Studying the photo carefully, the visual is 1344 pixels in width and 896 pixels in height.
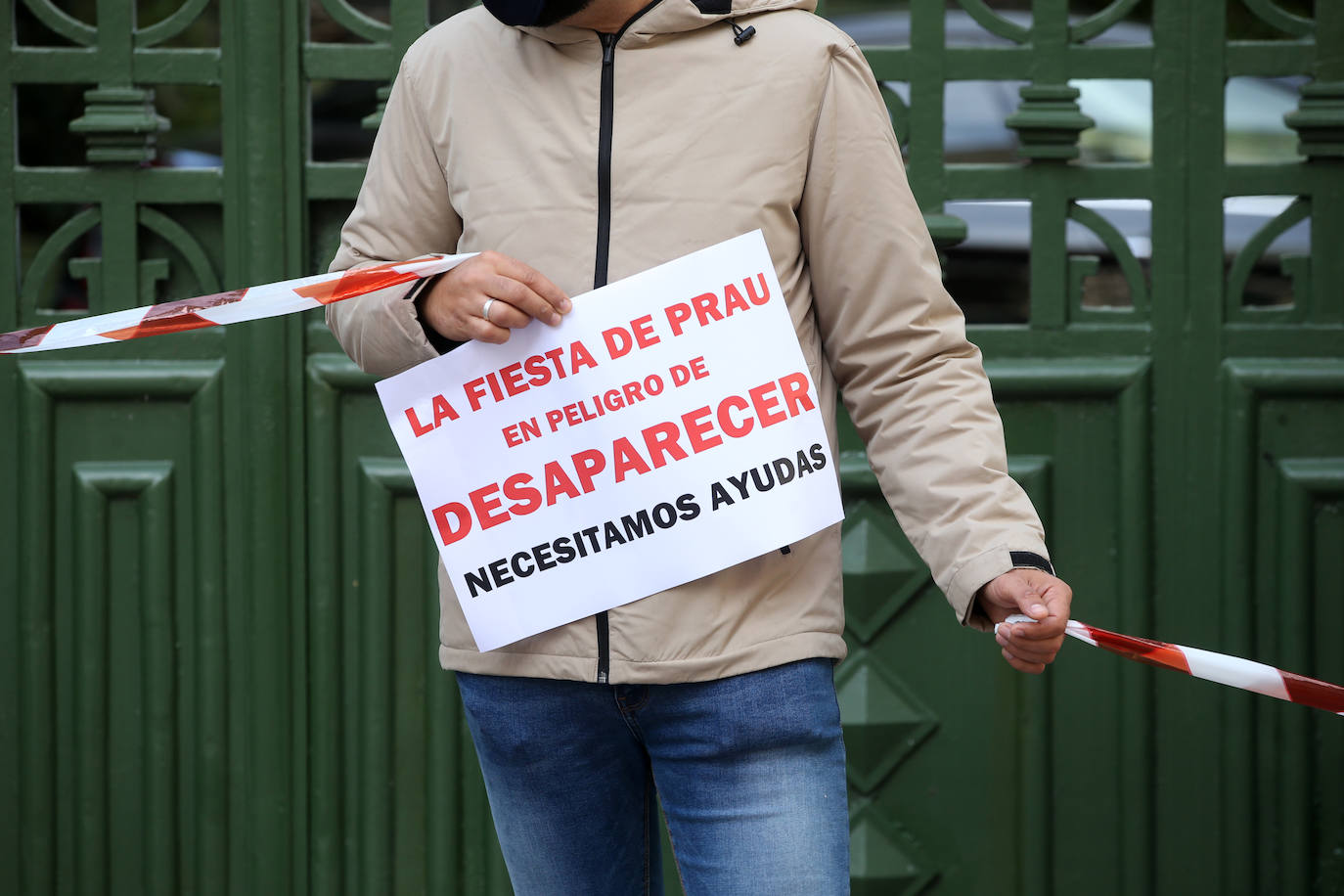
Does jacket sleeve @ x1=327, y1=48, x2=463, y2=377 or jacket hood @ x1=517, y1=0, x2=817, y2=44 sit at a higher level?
jacket hood @ x1=517, y1=0, x2=817, y2=44

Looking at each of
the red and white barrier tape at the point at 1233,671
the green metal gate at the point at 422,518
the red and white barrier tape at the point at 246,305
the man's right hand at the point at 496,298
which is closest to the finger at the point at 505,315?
the man's right hand at the point at 496,298

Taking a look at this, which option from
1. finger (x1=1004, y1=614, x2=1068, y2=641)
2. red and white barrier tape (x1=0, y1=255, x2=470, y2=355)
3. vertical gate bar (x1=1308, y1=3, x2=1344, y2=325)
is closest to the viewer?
finger (x1=1004, y1=614, x2=1068, y2=641)

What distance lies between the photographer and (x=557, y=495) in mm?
1818

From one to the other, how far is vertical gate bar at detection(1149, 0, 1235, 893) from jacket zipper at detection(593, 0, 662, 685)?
1.54 meters

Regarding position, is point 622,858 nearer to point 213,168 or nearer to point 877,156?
point 877,156

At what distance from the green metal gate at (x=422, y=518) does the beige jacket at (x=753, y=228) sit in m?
1.15

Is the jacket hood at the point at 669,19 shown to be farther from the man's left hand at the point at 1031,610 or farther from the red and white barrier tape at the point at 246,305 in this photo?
the man's left hand at the point at 1031,610

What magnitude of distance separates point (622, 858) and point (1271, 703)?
65.4 inches

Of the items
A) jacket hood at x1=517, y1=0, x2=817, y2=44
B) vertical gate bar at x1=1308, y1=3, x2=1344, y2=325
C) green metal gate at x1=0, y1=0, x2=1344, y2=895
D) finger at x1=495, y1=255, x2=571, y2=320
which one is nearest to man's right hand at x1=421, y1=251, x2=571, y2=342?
finger at x1=495, y1=255, x2=571, y2=320

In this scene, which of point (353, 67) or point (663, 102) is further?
point (353, 67)

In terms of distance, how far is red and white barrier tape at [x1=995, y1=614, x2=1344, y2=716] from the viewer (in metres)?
1.90

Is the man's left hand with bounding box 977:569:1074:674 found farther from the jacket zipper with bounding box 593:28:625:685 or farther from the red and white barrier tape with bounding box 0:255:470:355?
the red and white barrier tape with bounding box 0:255:470:355

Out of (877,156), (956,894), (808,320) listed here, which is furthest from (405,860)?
(877,156)

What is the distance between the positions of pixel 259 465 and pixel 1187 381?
188 cm
